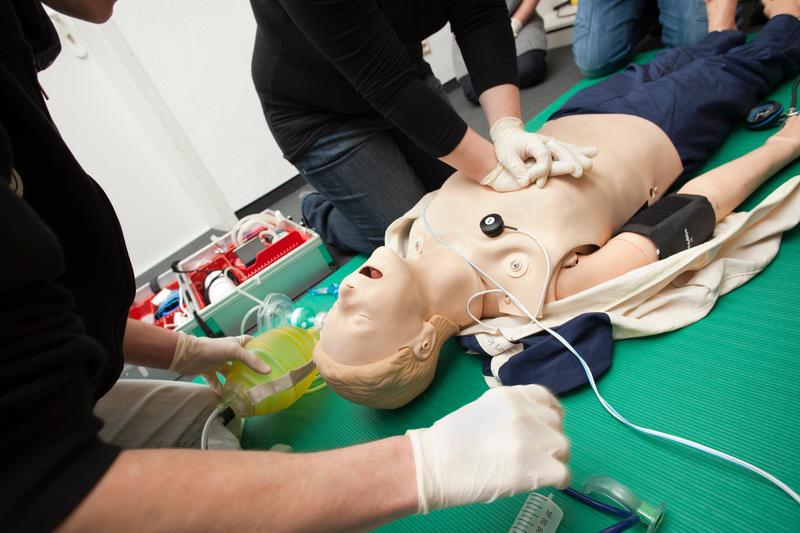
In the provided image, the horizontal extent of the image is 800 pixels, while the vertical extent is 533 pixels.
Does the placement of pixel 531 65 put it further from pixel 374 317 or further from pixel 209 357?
pixel 209 357

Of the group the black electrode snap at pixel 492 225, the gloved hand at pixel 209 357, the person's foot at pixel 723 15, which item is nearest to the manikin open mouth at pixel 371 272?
the black electrode snap at pixel 492 225

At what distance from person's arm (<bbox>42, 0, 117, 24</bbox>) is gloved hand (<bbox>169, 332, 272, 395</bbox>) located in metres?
0.73

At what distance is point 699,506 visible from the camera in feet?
2.27

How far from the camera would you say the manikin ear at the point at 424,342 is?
3.23ft

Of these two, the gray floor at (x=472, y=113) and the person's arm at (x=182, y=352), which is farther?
the gray floor at (x=472, y=113)

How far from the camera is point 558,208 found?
1.04 metres

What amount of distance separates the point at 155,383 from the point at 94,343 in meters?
0.76

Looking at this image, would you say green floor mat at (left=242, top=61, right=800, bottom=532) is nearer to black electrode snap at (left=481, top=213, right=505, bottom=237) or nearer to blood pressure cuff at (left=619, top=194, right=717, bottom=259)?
blood pressure cuff at (left=619, top=194, right=717, bottom=259)

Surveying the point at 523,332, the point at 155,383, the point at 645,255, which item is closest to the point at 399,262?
the point at 523,332

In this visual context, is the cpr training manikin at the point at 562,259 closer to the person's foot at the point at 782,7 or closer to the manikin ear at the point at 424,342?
the manikin ear at the point at 424,342

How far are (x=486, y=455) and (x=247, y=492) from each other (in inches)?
12.5

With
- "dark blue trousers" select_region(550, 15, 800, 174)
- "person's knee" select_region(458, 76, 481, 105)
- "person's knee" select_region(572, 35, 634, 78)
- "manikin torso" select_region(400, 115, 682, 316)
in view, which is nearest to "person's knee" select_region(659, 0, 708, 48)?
"person's knee" select_region(572, 35, 634, 78)

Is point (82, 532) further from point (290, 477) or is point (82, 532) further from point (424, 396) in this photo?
point (424, 396)

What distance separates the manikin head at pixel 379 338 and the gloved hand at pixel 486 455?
35 centimetres
